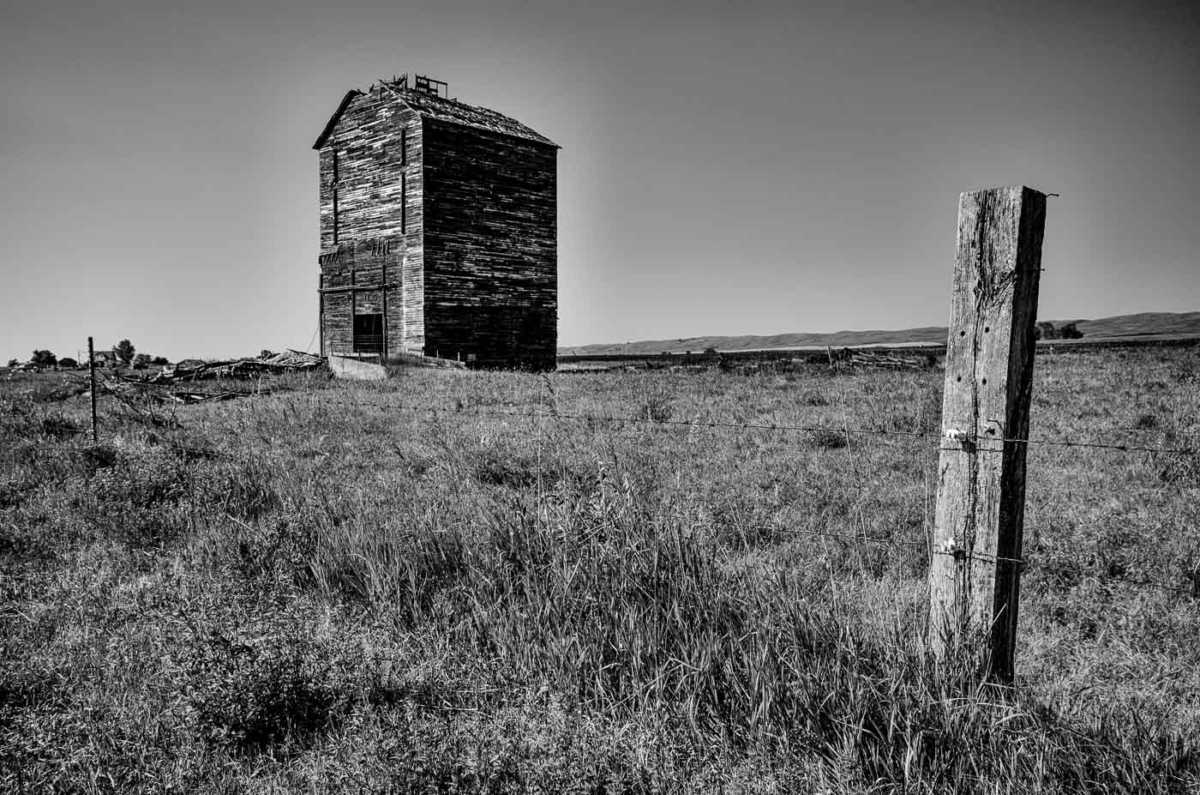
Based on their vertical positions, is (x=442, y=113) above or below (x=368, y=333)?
above

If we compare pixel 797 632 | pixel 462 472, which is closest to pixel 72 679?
pixel 797 632

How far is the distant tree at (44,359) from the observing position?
4243cm

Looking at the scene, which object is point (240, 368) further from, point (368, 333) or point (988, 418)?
point (988, 418)

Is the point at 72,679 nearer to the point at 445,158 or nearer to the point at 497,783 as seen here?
Result: the point at 497,783

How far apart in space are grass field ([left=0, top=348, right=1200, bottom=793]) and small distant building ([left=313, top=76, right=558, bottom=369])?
64.0 feet

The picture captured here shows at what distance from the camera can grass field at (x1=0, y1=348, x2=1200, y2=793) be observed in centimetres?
277

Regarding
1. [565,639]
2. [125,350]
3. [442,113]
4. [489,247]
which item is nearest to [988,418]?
[565,639]

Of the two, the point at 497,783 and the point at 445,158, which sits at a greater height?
the point at 445,158

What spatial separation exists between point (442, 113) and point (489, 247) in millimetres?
5551

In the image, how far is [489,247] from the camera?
2816 cm

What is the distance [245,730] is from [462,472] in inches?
203

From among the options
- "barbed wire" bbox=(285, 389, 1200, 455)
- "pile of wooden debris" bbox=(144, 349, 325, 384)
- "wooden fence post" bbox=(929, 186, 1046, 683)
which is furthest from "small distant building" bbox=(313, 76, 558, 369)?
"wooden fence post" bbox=(929, 186, 1046, 683)

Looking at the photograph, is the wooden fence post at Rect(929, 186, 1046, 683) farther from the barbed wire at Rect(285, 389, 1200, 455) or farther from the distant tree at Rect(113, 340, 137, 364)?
the distant tree at Rect(113, 340, 137, 364)

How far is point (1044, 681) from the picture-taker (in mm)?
3535
